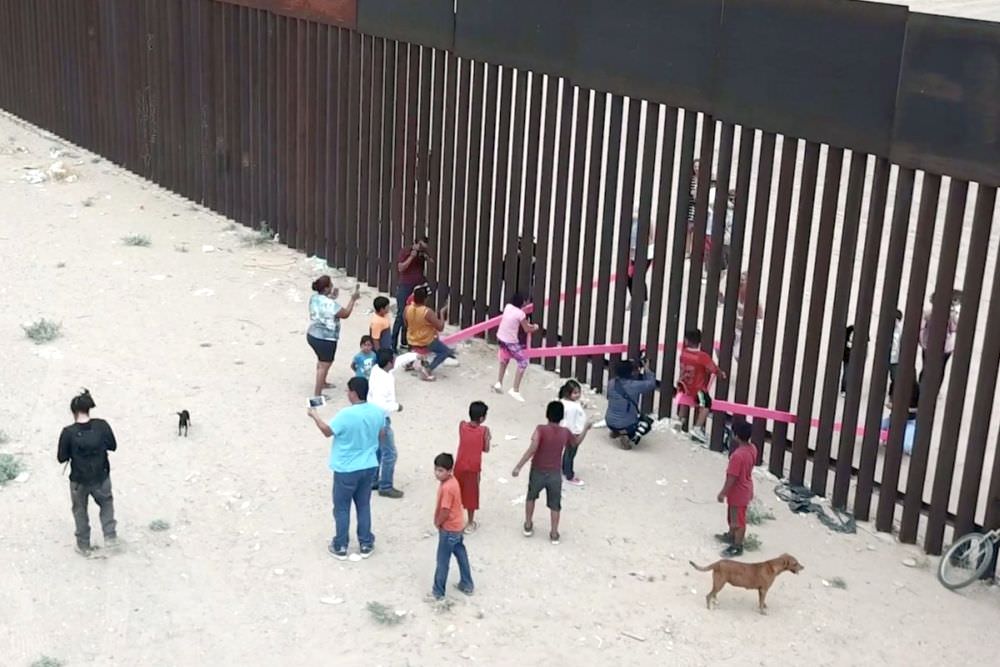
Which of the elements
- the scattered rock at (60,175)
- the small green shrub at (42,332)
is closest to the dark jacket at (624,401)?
the small green shrub at (42,332)

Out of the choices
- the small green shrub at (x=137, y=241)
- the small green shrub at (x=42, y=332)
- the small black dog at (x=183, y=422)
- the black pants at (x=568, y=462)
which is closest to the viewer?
the black pants at (x=568, y=462)

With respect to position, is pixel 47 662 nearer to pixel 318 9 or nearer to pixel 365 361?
pixel 365 361

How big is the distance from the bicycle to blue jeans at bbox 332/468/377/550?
158 inches

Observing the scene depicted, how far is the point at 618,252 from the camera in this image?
12844mm

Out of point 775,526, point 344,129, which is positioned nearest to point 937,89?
point 775,526

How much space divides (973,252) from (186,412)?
622cm

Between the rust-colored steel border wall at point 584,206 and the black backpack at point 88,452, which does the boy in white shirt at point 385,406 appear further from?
the rust-colored steel border wall at point 584,206

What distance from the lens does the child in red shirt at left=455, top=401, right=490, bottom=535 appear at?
9.84 metres

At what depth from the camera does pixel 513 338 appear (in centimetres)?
1271

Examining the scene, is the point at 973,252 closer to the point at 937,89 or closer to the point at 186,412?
the point at 937,89

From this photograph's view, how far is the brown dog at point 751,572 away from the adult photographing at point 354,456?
2.29 metres

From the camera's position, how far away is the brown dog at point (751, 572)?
30.4 feet

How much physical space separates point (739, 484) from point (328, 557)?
292 cm

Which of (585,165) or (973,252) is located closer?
(973,252)
